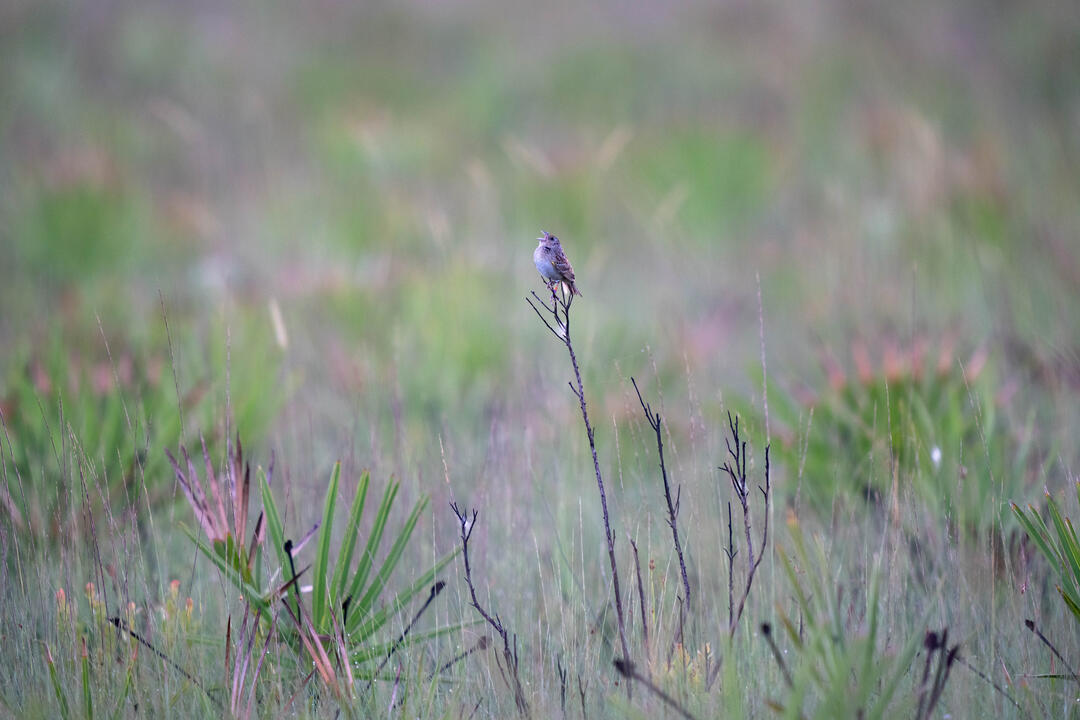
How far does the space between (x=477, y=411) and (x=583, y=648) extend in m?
2.13

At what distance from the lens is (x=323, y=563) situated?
6.61 ft

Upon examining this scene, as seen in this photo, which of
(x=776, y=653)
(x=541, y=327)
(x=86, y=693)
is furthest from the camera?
(x=541, y=327)

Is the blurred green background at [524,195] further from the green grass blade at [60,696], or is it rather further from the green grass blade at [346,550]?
the green grass blade at [60,696]

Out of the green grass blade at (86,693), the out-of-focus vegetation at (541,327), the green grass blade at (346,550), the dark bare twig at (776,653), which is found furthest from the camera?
the out-of-focus vegetation at (541,327)

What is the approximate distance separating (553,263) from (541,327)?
3026mm

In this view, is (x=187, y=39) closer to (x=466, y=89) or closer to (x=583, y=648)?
(x=466, y=89)

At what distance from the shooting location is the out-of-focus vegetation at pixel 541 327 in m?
2.14

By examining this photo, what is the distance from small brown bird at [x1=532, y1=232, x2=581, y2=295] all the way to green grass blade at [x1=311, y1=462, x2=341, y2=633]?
666mm

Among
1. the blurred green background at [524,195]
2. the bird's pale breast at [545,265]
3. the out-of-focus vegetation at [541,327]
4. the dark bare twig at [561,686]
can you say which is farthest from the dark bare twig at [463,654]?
the bird's pale breast at [545,265]

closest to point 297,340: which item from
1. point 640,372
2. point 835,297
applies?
point 640,372

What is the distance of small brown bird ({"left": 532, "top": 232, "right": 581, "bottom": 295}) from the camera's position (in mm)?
2154

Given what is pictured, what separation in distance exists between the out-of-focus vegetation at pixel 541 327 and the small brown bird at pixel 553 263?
17.6 inches

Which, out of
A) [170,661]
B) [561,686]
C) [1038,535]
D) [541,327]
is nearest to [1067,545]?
[1038,535]

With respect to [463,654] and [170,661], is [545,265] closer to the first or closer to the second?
[463,654]
